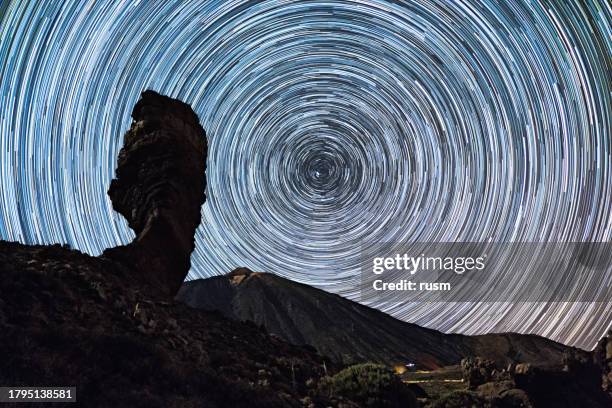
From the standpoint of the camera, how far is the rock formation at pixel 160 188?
30.3 meters

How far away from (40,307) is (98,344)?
3.19 meters

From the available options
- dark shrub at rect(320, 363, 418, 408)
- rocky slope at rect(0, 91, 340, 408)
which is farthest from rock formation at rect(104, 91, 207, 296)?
dark shrub at rect(320, 363, 418, 408)

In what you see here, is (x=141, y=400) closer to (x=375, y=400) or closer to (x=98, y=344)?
(x=98, y=344)

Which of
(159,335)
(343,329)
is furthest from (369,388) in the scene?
(343,329)

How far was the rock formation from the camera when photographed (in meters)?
30.3

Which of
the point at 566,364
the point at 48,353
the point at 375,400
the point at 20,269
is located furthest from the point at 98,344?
the point at 566,364

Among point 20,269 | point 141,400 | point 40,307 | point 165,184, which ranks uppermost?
point 165,184

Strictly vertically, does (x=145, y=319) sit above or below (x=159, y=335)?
above

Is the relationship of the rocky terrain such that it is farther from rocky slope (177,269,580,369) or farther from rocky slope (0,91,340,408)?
rocky slope (177,269,580,369)

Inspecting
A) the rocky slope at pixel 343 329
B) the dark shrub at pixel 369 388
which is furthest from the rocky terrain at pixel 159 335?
the rocky slope at pixel 343 329

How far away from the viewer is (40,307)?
56.2 feet

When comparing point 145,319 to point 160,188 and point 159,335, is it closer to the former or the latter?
point 159,335

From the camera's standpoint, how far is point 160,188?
32.3m

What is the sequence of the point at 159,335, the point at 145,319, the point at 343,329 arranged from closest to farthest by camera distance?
the point at 159,335
the point at 145,319
the point at 343,329
